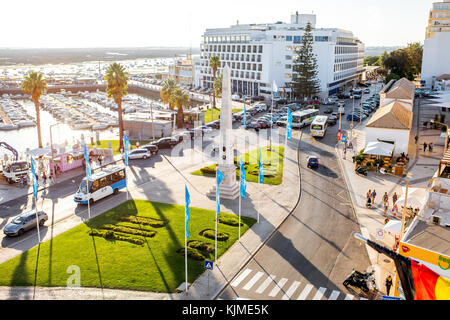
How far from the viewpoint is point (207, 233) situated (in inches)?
1088

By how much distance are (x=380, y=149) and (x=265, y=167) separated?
13.5m

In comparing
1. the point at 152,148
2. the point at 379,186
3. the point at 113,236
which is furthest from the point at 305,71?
the point at 113,236

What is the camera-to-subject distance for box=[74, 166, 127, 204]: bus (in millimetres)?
33219

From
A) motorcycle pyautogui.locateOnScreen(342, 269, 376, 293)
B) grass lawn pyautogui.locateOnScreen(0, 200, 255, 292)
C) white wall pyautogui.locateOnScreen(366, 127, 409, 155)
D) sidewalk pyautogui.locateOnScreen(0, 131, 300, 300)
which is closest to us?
sidewalk pyautogui.locateOnScreen(0, 131, 300, 300)

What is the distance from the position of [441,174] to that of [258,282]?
19.5 meters

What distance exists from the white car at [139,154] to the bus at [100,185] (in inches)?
457

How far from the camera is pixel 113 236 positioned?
27.1 m

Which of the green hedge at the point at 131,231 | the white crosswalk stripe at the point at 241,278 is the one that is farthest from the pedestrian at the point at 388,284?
the green hedge at the point at 131,231

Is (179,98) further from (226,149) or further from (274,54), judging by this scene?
(274,54)

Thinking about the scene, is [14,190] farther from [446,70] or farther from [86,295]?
[446,70]

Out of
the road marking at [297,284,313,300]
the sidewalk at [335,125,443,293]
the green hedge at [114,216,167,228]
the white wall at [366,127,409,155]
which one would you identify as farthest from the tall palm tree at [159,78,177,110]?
the road marking at [297,284,313,300]

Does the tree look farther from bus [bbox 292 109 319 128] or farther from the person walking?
the person walking

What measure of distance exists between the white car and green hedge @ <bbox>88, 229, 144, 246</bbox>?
21.1 meters
